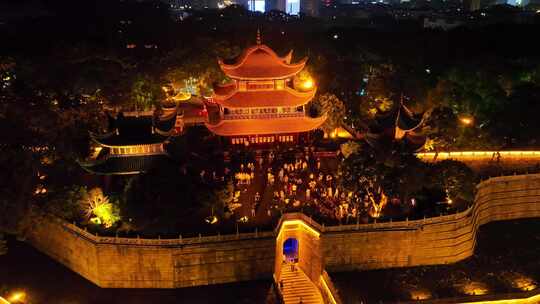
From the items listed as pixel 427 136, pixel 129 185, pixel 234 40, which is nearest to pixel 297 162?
pixel 427 136

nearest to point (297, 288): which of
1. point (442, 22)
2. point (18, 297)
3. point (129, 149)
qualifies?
point (129, 149)

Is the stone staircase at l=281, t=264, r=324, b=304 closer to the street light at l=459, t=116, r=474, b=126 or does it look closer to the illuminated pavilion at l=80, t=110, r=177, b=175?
the illuminated pavilion at l=80, t=110, r=177, b=175

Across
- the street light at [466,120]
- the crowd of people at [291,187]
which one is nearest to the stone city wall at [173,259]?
the crowd of people at [291,187]

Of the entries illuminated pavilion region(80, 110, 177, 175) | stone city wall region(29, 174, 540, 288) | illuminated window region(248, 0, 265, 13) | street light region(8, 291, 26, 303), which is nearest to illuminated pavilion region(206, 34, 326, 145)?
illuminated pavilion region(80, 110, 177, 175)

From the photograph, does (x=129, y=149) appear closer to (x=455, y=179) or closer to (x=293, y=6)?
(x=455, y=179)

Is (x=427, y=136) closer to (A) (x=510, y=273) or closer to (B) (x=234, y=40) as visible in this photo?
(A) (x=510, y=273)

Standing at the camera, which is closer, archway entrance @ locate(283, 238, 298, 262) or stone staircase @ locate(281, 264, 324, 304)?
stone staircase @ locate(281, 264, 324, 304)

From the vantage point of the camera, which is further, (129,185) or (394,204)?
(394,204)
